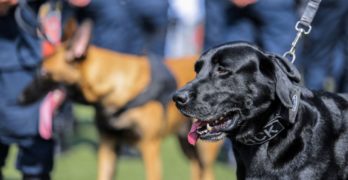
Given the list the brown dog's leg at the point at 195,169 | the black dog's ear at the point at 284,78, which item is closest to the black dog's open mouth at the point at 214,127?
the black dog's ear at the point at 284,78

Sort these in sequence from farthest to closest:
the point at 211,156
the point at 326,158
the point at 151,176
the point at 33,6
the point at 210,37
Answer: the point at 210,37, the point at 211,156, the point at 151,176, the point at 33,6, the point at 326,158

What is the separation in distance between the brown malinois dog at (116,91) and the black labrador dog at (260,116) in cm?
243

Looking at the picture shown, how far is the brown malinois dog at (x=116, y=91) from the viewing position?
596 centimetres

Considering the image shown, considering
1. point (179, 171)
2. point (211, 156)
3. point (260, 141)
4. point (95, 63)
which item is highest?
point (260, 141)

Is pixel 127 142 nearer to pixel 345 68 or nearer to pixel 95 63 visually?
pixel 95 63

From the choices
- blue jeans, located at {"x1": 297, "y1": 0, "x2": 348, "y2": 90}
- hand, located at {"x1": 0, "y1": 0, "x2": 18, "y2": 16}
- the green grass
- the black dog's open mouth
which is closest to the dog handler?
hand, located at {"x1": 0, "y1": 0, "x2": 18, "y2": 16}

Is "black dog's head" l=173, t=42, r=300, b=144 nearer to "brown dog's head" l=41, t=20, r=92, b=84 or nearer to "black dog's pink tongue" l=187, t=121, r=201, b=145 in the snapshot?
"black dog's pink tongue" l=187, t=121, r=201, b=145

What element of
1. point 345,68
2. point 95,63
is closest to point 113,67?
point 95,63

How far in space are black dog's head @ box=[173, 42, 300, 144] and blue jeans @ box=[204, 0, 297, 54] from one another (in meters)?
2.71

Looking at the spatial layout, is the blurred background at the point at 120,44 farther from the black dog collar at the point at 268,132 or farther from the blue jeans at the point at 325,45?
the black dog collar at the point at 268,132

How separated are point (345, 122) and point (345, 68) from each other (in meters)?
3.78

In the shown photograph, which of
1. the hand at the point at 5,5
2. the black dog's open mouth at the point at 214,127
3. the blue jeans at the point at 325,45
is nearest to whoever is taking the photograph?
the black dog's open mouth at the point at 214,127

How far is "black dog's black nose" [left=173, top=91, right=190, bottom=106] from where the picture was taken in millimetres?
3492

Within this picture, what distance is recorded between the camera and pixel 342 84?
24.2 feet
